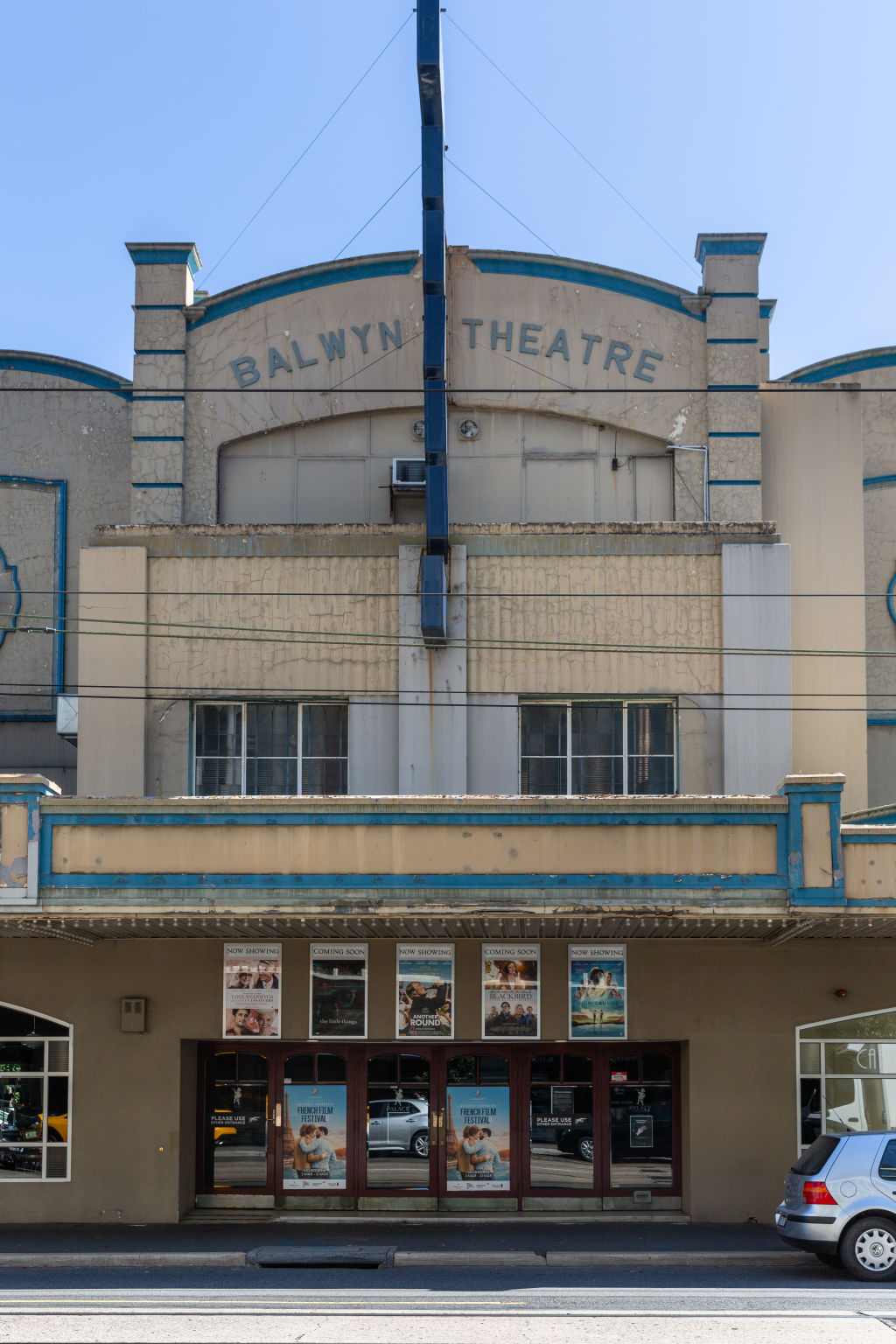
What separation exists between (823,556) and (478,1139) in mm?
8912

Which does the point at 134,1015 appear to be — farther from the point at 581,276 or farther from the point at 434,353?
the point at 581,276

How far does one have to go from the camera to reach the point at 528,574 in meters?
19.0

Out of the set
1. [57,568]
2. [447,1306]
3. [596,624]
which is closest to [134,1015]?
[447,1306]

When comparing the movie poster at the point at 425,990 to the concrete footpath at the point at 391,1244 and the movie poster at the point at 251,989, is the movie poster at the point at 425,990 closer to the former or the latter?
the movie poster at the point at 251,989

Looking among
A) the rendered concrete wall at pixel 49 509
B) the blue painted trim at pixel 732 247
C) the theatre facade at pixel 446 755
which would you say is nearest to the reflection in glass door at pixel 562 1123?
the theatre facade at pixel 446 755

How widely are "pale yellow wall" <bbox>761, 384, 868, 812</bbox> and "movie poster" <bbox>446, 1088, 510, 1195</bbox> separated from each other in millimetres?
5862

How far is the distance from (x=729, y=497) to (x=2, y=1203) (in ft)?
41.9

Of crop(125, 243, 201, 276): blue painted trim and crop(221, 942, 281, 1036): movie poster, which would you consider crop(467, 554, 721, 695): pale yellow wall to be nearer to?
crop(221, 942, 281, 1036): movie poster

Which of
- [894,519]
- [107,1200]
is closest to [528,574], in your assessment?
[894,519]

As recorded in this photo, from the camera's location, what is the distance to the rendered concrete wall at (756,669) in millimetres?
18547

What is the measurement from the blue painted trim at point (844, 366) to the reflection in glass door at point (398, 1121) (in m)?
11.6

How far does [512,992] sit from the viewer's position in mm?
17703

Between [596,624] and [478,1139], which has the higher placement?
[596,624]

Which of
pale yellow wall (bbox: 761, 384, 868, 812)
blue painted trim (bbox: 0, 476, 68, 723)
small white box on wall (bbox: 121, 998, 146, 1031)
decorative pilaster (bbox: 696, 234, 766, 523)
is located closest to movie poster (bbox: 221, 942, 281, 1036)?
small white box on wall (bbox: 121, 998, 146, 1031)
